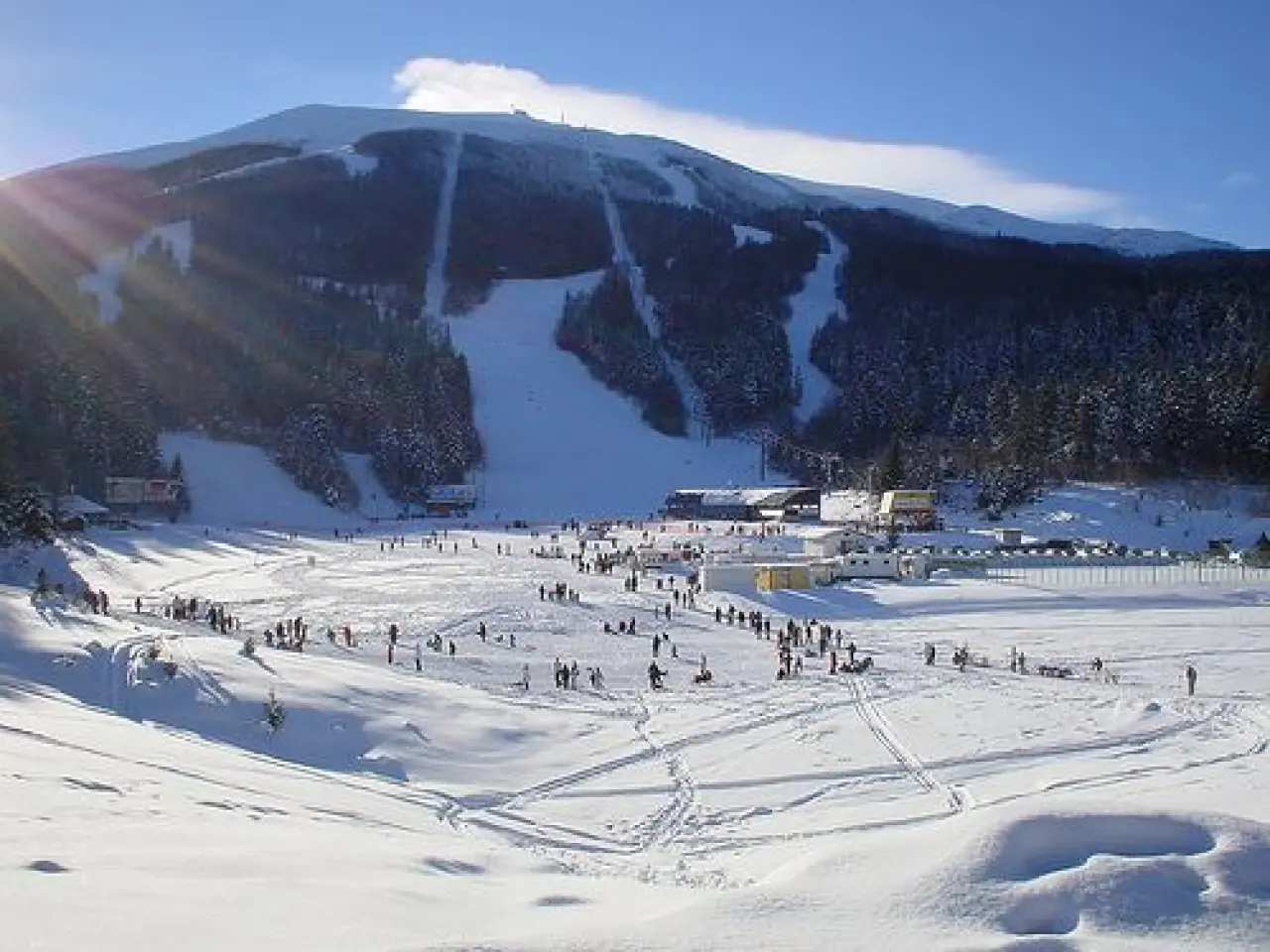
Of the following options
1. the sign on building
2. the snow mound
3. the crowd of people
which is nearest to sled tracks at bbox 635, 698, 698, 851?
the snow mound

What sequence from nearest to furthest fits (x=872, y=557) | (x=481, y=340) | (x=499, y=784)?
1. (x=499, y=784)
2. (x=872, y=557)
3. (x=481, y=340)

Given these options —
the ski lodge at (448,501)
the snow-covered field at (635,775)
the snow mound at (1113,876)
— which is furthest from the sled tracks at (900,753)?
the ski lodge at (448,501)

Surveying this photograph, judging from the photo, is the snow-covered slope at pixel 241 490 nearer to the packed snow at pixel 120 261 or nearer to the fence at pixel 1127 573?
the packed snow at pixel 120 261

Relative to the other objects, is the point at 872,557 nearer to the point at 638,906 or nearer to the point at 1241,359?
the point at 638,906

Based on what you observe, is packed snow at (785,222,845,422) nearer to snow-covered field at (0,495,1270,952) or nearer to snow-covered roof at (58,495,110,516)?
snow-covered roof at (58,495,110,516)

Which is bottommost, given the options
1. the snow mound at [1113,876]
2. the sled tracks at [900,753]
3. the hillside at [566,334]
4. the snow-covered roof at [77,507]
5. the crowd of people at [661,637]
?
the crowd of people at [661,637]

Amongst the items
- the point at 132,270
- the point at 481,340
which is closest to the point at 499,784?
the point at 132,270

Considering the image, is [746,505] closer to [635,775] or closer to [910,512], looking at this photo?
[910,512]
